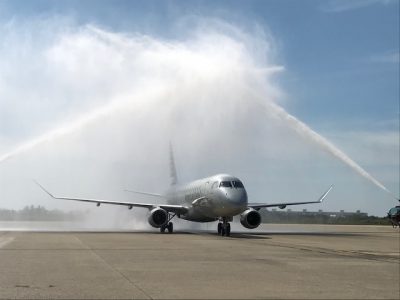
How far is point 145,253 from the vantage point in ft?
70.1

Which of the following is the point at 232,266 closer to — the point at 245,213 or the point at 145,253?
the point at 145,253

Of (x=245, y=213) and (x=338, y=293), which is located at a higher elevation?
(x=245, y=213)

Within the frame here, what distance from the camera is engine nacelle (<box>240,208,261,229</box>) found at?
39088mm

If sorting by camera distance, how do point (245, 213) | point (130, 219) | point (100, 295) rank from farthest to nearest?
point (130, 219) → point (245, 213) → point (100, 295)

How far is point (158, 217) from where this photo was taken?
140 ft

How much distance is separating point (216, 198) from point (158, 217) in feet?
19.5

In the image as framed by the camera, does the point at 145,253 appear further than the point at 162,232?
No

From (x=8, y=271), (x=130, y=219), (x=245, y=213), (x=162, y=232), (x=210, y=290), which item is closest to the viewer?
(x=210, y=290)

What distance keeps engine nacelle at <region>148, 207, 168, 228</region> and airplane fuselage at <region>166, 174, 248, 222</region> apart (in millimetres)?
2458

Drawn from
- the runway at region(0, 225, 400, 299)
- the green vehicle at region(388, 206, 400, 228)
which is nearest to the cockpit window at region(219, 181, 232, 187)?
the runway at region(0, 225, 400, 299)

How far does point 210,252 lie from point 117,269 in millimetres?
6979

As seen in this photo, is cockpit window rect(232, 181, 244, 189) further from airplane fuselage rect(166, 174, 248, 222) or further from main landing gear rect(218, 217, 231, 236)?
main landing gear rect(218, 217, 231, 236)

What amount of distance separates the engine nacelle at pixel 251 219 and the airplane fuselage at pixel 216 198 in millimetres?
1003

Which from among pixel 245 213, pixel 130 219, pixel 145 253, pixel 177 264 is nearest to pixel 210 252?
pixel 145 253
